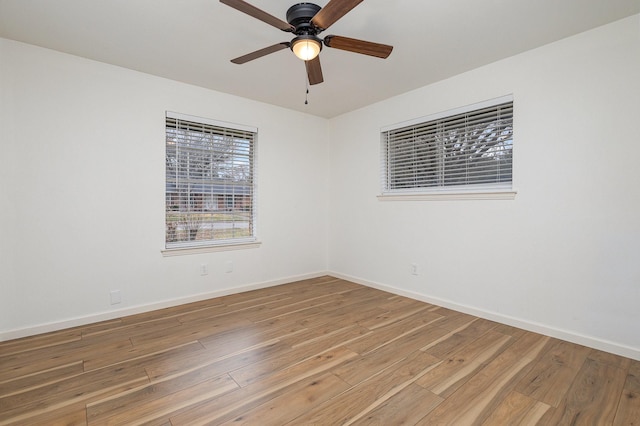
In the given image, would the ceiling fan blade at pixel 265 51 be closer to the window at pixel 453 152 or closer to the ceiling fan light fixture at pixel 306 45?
the ceiling fan light fixture at pixel 306 45

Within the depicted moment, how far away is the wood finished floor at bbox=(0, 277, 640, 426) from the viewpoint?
167 cm

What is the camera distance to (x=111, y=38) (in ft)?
8.46

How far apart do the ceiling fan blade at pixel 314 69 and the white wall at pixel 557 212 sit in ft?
5.52

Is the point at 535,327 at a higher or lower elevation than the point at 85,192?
lower

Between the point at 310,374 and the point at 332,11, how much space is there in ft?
7.42

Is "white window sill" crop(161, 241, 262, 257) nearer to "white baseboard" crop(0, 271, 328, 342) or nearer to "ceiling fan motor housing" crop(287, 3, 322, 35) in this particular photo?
"white baseboard" crop(0, 271, 328, 342)

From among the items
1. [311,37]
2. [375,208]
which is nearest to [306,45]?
[311,37]

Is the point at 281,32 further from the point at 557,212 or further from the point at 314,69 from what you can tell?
the point at 557,212

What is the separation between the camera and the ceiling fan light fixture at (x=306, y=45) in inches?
79.4

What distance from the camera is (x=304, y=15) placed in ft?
6.69

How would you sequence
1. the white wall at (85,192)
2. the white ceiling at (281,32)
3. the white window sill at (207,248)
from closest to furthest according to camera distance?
the white ceiling at (281,32)
the white wall at (85,192)
the white window sill at (207,248)

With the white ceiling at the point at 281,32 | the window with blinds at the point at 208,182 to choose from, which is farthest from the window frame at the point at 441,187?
the window with blinds at the point at 208,182

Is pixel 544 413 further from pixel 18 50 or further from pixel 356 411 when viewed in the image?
pixel 18 50

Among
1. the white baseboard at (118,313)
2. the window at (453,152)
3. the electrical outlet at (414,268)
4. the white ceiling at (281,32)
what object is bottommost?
the white baseboard at (118,313)
